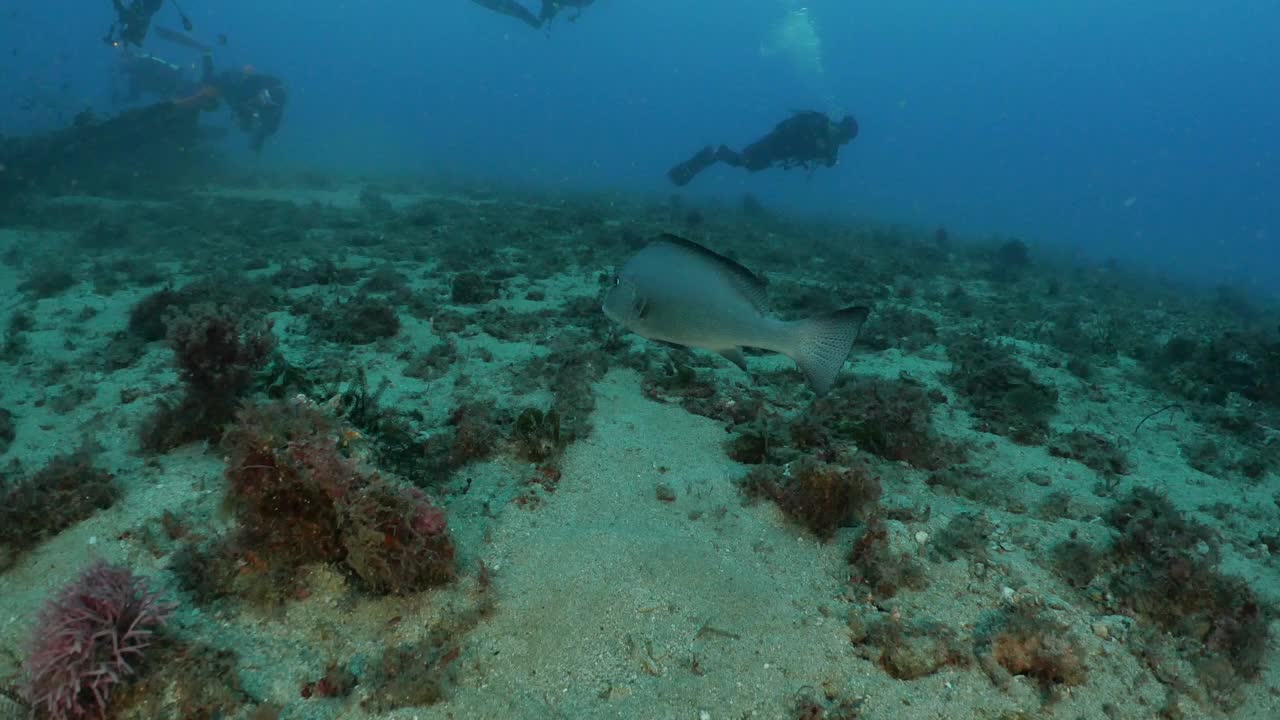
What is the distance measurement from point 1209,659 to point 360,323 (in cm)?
862

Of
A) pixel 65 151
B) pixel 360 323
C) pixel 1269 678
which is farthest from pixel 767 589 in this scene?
pixel 65 151

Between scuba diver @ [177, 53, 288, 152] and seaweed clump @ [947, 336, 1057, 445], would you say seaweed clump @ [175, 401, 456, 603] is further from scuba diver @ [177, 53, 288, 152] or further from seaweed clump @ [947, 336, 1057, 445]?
scuba diver @ [177, 53, 288, 152]

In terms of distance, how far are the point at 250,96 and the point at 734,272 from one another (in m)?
30.6

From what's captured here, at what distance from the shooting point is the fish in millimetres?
3551

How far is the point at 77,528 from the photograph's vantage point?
402 centimetres

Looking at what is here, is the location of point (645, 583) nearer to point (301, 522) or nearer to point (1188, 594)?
point (301, 522)

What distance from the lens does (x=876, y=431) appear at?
5777 mm

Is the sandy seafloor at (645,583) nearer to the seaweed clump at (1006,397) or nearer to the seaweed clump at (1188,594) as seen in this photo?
the seaweed clump at (1188,594)

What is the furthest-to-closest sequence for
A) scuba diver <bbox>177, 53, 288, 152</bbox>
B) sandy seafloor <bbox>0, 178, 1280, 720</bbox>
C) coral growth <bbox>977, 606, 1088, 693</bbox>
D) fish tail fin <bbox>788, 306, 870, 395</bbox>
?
scuba diver <bbox>177, 53, 288, 152</bbox> → fish tail fin <bbox>788, 306, 870, 395</bbox> → coral growth <bbox>977, 606, 1088, 693</bbox> → sandy seafloor <bbox>0, 178, 1280, 720</bbox>

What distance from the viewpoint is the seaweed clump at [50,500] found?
152 inches

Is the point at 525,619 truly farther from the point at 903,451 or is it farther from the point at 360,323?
the point at 360,323

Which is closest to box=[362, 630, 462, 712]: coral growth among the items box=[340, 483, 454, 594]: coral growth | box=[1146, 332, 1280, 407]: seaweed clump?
box=[340, 483, 454, 594]: coral growth

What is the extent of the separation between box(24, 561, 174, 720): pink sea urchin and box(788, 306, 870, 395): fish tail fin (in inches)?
146

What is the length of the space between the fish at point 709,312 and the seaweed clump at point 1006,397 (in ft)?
→ 13.8
